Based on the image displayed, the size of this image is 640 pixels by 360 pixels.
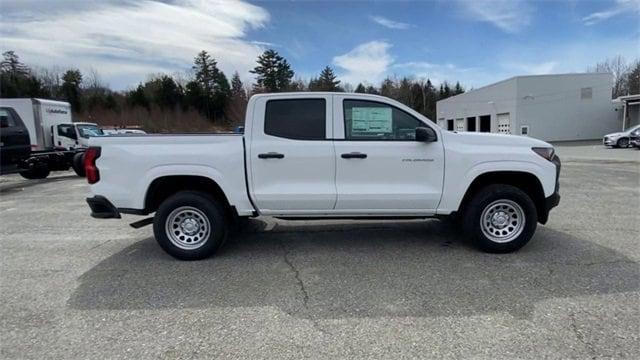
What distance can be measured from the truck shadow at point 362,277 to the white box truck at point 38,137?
360 inches

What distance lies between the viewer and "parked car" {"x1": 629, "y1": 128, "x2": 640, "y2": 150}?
26736mm

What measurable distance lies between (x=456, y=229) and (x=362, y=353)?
11.8 feet

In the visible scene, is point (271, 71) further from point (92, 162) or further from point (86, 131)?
point (92, 162)

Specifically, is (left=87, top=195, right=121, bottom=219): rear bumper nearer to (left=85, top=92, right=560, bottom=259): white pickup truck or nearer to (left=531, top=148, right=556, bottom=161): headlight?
(left=85, top=92, right=560, bottom=259): white pickup truck

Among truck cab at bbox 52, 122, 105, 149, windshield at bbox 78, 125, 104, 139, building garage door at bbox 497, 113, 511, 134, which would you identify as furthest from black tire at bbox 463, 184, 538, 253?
building garage door at bbox 497, 113, 511, 134

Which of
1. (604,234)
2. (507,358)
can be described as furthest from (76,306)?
(604,234)

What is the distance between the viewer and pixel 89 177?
4957 mm

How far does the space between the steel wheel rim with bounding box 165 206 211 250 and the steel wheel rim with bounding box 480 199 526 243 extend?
337 cm

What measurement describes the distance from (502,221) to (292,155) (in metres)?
2.69

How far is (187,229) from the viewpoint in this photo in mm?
5082

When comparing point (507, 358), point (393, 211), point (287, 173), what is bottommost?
point (507, 358)

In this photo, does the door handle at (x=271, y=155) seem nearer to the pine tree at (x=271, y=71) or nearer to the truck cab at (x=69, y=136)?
the truck cab at (x=69, y=136)

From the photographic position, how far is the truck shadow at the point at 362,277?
3824 millimetres

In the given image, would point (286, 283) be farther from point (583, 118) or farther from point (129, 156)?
point (583, 118)
